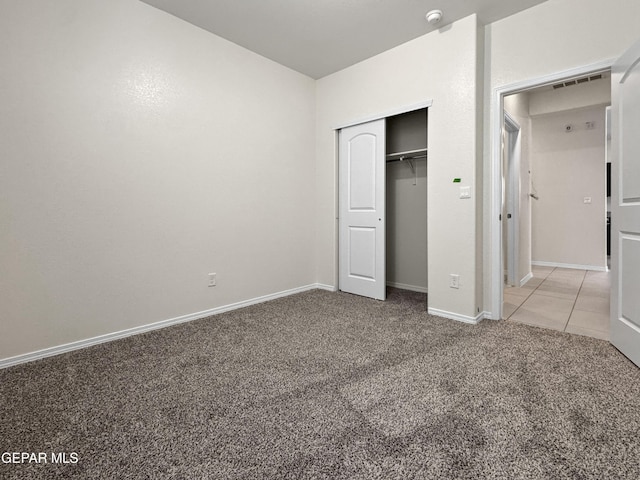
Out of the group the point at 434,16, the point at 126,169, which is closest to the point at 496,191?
the point at 434,16

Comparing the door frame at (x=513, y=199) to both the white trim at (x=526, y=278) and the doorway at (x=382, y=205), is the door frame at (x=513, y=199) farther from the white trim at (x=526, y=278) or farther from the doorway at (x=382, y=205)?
the doorway at (x=382, y=205)

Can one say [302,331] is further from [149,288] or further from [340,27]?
[340,27]

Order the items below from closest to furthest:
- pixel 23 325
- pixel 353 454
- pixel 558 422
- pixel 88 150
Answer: pixel 353 454
pixel 558 422
pixel 23 325
pixel 88 150

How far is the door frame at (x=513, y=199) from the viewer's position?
13.7 ft

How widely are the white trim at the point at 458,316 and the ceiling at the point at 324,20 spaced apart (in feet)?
8.76

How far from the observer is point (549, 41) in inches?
99.5

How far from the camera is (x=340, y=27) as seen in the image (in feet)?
9.51

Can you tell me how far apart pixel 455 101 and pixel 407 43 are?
2.85 ft

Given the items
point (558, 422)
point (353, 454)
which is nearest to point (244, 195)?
point (353, 454)

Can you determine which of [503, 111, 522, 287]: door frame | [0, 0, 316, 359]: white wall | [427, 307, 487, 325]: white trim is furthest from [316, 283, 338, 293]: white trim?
[503, 111, 522, 287]: door frame

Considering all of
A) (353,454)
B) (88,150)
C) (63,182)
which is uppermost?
(88,150)

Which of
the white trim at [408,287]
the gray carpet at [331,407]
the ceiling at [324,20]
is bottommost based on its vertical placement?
the gray carpet at [331,407]

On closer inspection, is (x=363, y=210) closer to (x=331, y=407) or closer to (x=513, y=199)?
(x=513, y=199)

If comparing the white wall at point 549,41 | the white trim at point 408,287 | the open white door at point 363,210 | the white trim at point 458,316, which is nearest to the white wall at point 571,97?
the white wall at point 549,41
